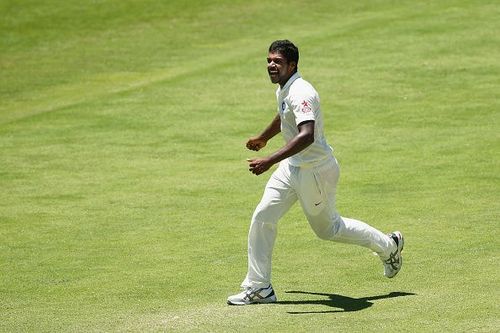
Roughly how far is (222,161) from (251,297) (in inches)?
276

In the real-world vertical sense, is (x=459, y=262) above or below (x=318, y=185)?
below

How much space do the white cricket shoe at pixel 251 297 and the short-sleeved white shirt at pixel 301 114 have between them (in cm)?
119

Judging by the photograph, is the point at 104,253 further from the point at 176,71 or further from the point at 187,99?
the point at 176,71

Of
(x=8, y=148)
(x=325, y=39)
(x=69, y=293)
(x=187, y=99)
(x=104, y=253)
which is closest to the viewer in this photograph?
(x=69, y=293)

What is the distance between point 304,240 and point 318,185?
104 inches

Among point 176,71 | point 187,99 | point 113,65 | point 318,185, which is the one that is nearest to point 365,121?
point 187,99

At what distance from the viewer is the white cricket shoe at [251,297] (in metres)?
10.3

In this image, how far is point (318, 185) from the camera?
10297 mm

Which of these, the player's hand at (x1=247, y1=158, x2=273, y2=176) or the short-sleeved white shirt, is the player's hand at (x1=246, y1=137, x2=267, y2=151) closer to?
the short-sleeved white shirt

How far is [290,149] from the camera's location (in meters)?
9.72

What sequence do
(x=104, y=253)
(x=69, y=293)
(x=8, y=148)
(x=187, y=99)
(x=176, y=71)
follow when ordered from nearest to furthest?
(x=69, y=293), (x=104, y=253), (x=8, y=148), (x=187, y=99), (x=176, y=71)

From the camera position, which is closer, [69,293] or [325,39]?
[69,293]

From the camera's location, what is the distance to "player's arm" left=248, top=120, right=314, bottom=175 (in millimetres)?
9664

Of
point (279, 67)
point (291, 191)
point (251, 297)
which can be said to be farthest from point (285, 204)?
point (279, 67)
